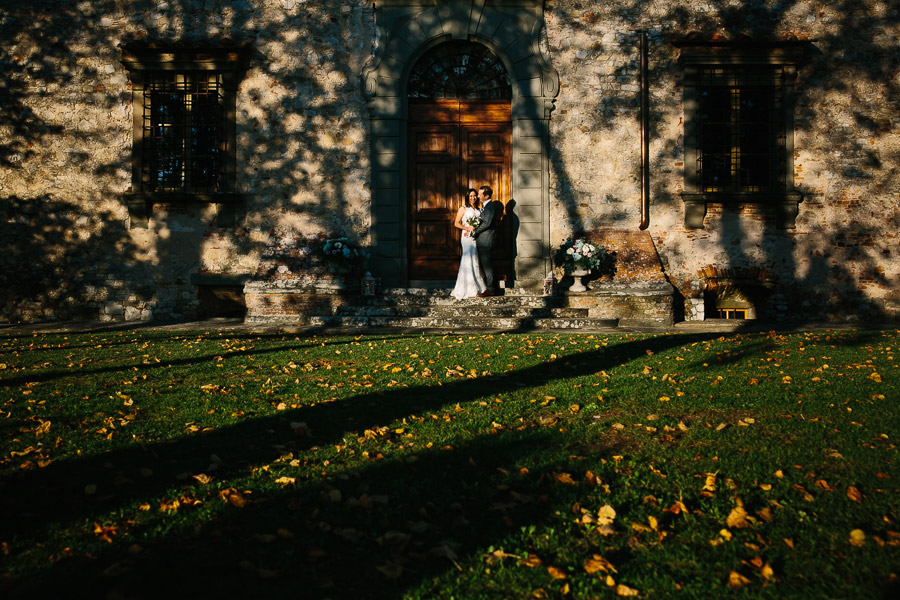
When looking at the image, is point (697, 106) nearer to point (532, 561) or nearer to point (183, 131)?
point (183, 131)

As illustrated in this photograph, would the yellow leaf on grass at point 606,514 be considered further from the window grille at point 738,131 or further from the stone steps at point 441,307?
the window grille at point 738,131

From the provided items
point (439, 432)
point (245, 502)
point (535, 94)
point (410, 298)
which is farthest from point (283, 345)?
point (535, 94)

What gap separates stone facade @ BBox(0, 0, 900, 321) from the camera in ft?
37.4

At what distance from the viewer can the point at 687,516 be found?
8.20ft

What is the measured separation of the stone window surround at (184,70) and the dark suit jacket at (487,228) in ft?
14.7

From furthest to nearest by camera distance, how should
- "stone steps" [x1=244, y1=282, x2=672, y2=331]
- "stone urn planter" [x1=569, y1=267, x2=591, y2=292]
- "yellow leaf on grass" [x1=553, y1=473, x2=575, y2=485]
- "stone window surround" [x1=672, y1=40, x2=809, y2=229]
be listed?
"stone window surround" [x1=672, y1=40, x2=809, y2=229]
"stone urn planter" [x1=569, y1=267, x2=591, y2=292]
"stone steps" [x1=244, y1=282, x2=672, y2=331]
"yellow leaf on grass" [x1=553, y1=473, x2=575, y2=485]

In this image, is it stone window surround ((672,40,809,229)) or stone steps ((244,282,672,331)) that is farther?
stone window surround ((672,40,809,229))

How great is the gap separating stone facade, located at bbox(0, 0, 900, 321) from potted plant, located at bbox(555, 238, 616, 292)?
67cm

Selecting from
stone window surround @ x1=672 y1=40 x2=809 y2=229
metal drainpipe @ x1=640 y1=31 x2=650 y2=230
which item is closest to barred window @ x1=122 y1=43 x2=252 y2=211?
metal drainpipe @ x1=640 y1=31 x2=650 y2=230

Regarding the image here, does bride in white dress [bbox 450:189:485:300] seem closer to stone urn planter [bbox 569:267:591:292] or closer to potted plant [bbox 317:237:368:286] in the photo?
stone urn planter [bbox 569:267:591:292]

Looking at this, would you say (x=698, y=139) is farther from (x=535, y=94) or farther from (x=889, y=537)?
(x=889, y=537)

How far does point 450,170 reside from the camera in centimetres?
1187

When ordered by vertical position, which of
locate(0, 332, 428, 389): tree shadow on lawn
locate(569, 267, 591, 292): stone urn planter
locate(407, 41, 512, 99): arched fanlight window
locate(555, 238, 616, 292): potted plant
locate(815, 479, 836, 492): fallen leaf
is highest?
locate(407, 41, 512, 99): arched fanlight window

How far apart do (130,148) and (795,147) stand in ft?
40.2
